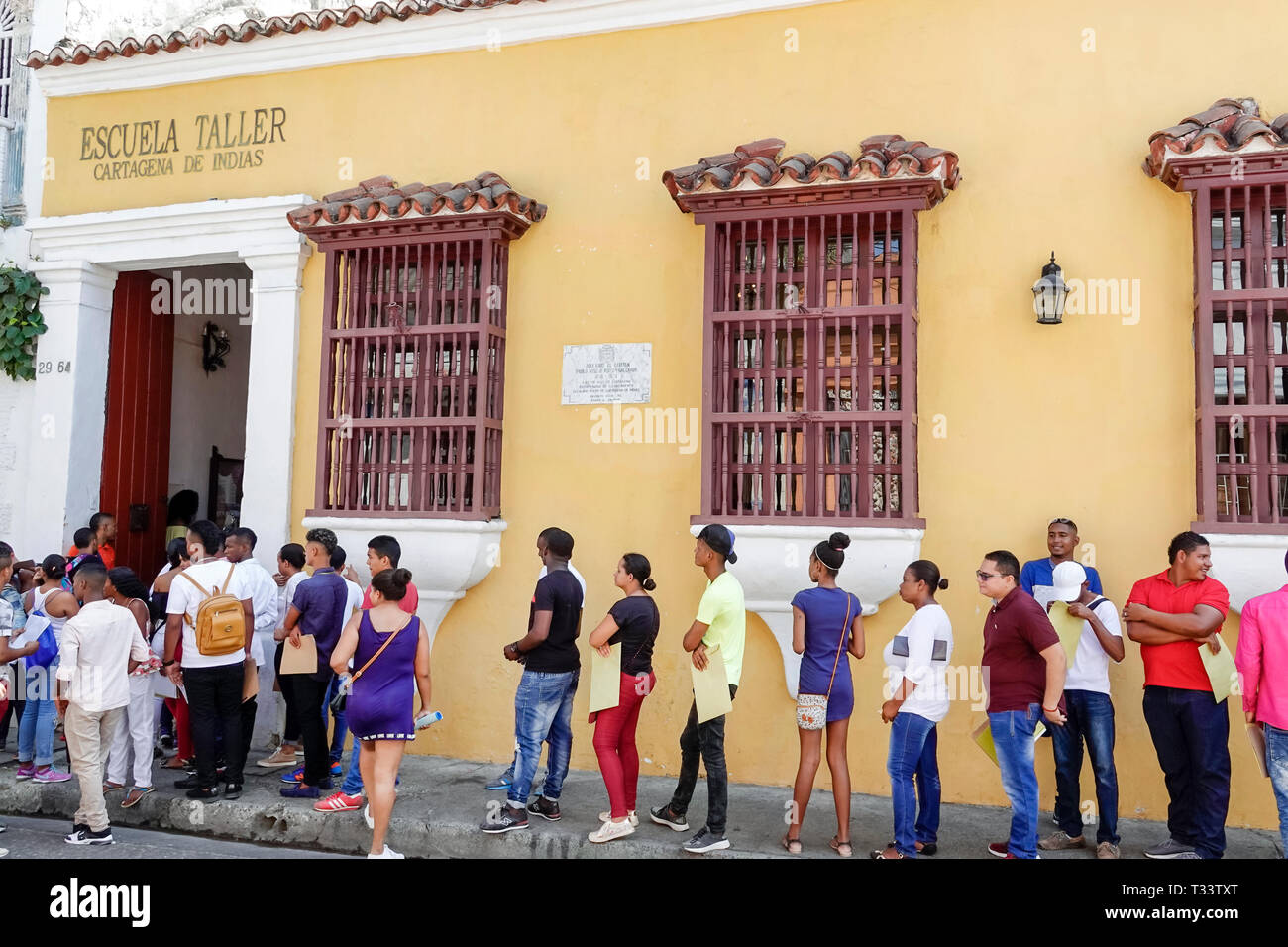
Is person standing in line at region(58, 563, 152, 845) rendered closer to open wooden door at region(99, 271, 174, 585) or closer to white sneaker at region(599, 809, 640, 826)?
white sneaker at region(599, 809, 640, 826)

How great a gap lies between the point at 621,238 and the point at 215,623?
3627 millimetres

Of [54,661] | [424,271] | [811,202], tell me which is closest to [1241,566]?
[811,202]

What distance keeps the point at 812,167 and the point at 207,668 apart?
4724mm

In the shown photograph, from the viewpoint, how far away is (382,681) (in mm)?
5105

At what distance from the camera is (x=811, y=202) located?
6484 millimetres

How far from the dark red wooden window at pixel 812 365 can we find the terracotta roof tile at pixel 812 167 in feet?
0.66

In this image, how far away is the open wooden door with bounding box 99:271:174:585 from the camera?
879 centimetres

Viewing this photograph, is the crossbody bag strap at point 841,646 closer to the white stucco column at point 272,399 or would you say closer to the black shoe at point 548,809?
the black shoe at point 548,809

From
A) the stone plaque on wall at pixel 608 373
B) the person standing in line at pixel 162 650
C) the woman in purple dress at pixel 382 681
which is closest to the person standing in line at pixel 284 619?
the person standing in line at pixel 162 650

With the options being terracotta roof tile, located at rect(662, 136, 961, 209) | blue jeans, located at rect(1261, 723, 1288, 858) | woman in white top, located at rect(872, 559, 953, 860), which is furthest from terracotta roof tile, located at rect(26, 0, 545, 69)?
blue jeans, located at rect(1261, 723, 1288, 858)

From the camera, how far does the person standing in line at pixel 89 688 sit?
5.52 m

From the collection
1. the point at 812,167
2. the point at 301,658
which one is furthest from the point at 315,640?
the point at 812,167

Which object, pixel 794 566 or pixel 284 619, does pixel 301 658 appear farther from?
pixel 794 566

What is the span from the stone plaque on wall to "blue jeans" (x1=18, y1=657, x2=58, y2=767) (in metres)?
3.82
